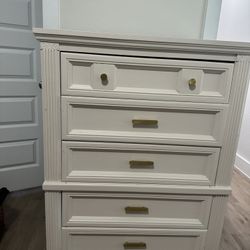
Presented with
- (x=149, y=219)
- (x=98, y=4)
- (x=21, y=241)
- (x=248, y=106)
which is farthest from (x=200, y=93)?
(x=248, y=106)

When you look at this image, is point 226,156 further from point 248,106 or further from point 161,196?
point 248,106

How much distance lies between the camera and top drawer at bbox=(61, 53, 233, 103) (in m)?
0.82

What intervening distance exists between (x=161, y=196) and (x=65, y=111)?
50cm

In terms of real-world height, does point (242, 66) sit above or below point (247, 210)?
above

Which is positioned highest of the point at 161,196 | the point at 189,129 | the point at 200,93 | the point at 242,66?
the point at 242,66

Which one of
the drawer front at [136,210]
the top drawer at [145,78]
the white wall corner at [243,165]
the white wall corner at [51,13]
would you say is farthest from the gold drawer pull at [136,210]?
the white wall corner at [243,165]

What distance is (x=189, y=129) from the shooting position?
0.90m

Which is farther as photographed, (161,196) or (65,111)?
(161,196)

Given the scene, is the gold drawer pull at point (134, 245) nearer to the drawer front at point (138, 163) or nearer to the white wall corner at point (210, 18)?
the drawer front at point (138, 163)

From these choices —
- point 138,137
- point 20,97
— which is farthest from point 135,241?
point 20,97

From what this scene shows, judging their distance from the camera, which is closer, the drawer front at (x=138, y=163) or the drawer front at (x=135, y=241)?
the drawer front at (x=138, y=163)

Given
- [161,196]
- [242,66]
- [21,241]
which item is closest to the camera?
[242,66]

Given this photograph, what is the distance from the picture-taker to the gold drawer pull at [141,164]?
3.03 ft

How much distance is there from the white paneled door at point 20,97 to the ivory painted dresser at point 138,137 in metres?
1.06
